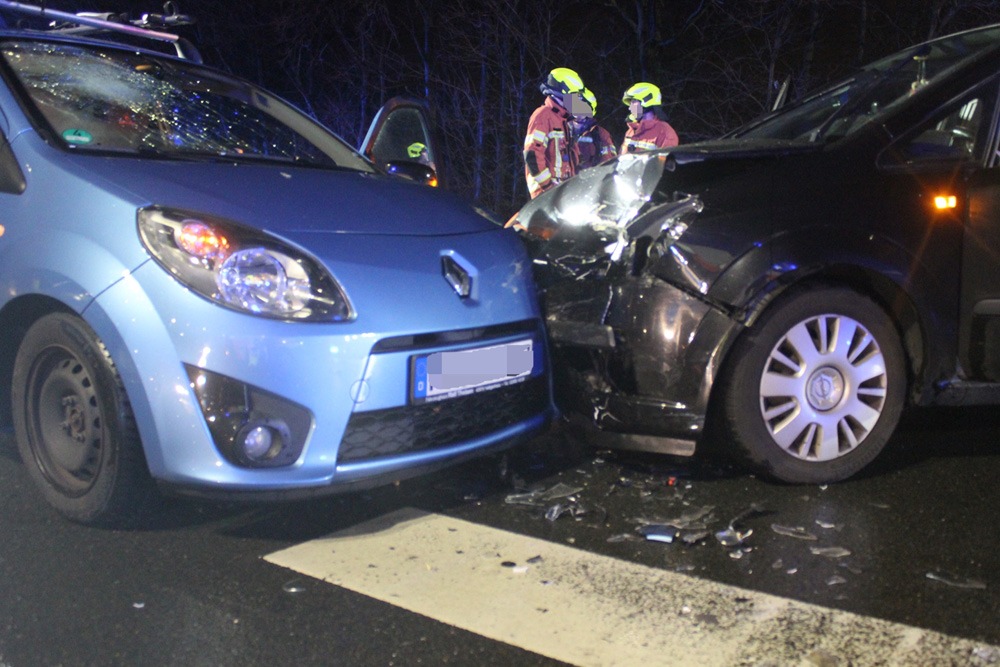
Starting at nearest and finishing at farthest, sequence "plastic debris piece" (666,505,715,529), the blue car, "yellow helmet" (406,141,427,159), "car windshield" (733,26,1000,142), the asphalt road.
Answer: the asphalt road, the blue car, "plastic debris piece" (666,505,715,529), "car windshield" (733,26,1000,142), "yellow helmet" (406,141,427,159)

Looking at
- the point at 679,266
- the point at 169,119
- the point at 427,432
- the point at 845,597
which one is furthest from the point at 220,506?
the point at 845,597

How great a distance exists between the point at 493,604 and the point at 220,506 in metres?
1.36

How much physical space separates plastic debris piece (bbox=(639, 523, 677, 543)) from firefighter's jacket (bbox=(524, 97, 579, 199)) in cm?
513

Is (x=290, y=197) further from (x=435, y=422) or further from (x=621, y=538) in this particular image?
(x=621, y=538)

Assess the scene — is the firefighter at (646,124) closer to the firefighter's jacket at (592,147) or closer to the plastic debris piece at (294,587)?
the firefighter's jacket at (592,147)

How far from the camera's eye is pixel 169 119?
4102 millimetres

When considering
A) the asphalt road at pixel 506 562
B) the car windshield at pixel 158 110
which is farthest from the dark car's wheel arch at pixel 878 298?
the car windshield at pixel 158 110

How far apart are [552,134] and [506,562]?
578cm

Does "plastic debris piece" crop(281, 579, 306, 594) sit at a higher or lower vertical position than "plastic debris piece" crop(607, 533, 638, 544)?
lower

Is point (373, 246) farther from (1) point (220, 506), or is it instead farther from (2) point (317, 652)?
(2) point (317, 652)

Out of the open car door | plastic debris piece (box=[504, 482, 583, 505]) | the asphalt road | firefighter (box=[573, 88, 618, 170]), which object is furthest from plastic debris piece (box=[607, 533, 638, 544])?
firefighter (box=[573, 88, 618, 170])

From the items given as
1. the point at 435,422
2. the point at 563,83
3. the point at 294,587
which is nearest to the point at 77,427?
the point at 294,587

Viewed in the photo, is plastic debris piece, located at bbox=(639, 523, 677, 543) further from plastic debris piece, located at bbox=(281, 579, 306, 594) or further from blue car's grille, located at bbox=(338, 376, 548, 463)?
plastic debris piece, located at bbox=(281, 579, 306, 594)

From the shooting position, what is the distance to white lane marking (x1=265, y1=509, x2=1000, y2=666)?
2439mm
